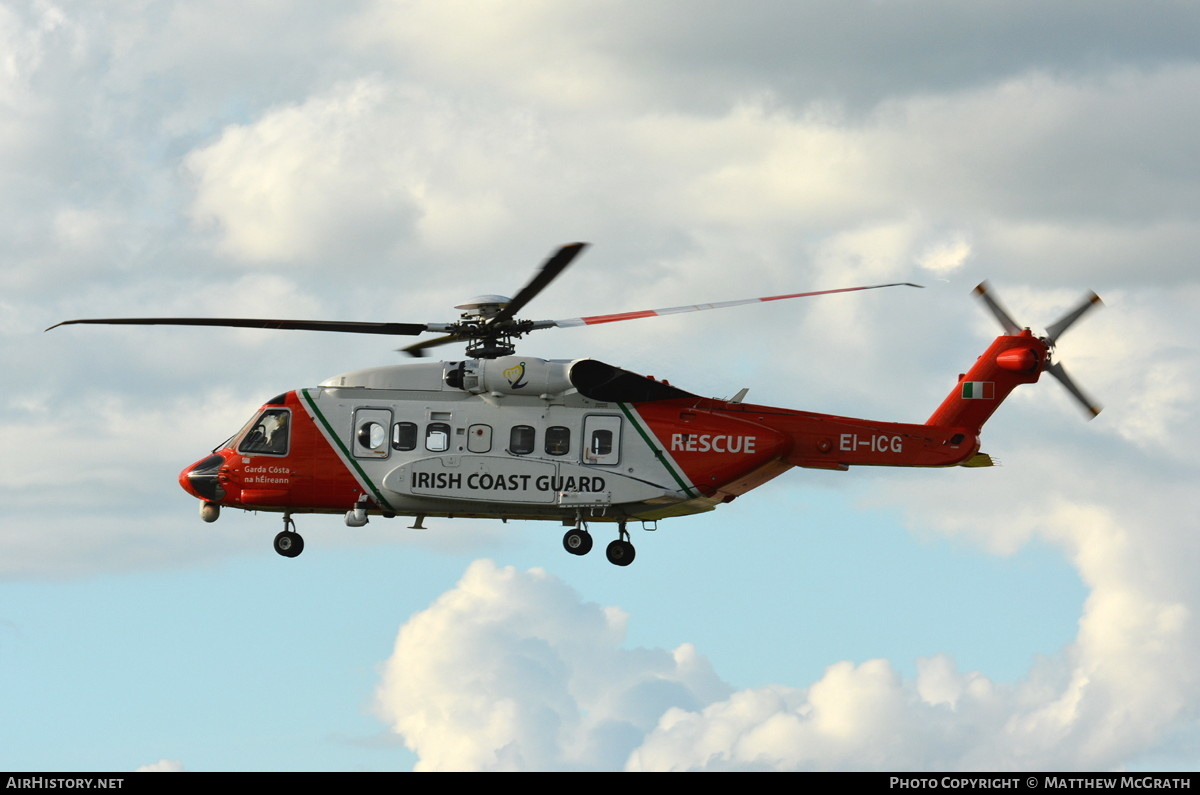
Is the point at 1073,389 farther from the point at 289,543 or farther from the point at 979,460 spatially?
the point at 289,543

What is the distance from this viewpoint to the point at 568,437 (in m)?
42.0

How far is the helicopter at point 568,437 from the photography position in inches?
1646

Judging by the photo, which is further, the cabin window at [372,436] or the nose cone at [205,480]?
the nose cone at [205,480]

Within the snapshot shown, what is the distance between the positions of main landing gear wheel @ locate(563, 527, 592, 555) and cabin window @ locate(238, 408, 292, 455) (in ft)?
25.4

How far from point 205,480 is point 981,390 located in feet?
67.0

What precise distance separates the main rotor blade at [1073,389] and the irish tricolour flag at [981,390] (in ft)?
5.13

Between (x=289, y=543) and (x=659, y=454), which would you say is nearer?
(x=659, y=454)

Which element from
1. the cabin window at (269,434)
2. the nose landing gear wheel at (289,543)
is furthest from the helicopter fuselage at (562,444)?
the nose landing gear wheel at (289,543)

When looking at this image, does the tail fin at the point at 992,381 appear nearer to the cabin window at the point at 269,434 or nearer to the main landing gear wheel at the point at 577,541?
the main landing gear wheel at the point at 577,541

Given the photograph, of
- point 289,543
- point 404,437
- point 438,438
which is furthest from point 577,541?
point 289,543

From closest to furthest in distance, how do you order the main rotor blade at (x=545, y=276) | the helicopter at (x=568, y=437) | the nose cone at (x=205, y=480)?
the main rotor blade at (x=545, y=276), the helicopter at (x=568, y=437), the nose cone at (x=205, y=480)

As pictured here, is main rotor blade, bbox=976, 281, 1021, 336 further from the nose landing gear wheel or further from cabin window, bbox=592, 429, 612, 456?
the nose landing gear wheel
